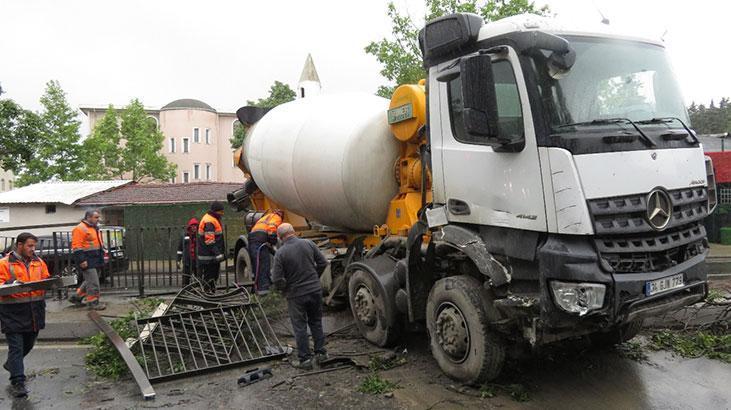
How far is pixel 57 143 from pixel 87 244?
25.1 m

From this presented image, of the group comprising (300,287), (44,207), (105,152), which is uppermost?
(105,152)

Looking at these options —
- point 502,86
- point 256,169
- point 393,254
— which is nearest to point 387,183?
point 393,254

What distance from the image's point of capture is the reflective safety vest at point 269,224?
8.30 m

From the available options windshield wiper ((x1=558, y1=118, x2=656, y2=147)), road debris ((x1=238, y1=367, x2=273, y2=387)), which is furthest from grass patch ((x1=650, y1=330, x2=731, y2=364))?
road debris ((x1=238, y1=367, x2=273, y2=387))

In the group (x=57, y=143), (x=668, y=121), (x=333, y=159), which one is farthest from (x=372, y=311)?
(x=57, y=143)

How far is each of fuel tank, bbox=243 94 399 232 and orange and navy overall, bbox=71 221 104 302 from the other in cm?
273

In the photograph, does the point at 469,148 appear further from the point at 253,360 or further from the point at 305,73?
the point at 305,73

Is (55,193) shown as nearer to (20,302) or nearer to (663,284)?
(20,302)

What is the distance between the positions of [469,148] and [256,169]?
445 cm

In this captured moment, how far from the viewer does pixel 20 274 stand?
5395 millimetres

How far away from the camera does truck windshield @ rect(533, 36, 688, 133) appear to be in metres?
4.17

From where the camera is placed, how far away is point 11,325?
526 centimetres

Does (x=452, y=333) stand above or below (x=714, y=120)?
below

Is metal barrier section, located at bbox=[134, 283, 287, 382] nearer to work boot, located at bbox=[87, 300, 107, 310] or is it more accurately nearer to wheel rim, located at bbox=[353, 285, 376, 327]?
wheel rim, located at bbox=[353, 285, 376, 327]
